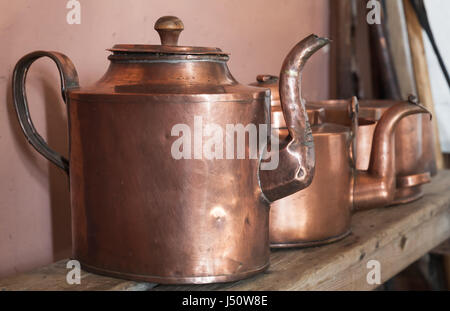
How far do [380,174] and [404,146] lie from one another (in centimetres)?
24

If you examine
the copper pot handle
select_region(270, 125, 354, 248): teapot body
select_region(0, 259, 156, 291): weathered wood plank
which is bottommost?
select_region(0, 259, 156, 291): weathered wood plank

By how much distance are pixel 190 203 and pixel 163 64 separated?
185 millimetres

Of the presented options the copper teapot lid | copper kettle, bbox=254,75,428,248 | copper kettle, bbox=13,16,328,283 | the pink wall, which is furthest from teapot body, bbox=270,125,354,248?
the pink wall

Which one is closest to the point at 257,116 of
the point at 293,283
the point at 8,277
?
the point at 293,283

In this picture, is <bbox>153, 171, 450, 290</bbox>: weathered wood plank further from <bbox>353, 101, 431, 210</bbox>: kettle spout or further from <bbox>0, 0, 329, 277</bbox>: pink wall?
<bbox>0, 0, 329, 277</bbox>: pink wall

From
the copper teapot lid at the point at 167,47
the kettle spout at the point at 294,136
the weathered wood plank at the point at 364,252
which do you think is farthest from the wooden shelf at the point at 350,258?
the copper teapot lid at the point at 167,47

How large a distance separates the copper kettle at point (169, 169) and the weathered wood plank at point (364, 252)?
0.05 m

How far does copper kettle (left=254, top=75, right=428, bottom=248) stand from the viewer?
93cm

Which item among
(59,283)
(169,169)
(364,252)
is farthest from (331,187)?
(59,283)

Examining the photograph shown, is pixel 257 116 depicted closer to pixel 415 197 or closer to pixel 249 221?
pixel 249 221

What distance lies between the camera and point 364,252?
0.99 meters

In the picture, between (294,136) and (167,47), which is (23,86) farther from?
(294,136)

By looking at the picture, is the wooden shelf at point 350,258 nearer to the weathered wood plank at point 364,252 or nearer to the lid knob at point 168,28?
the weathered wood plank at point 364,252

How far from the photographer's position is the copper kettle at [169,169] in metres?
0.74
